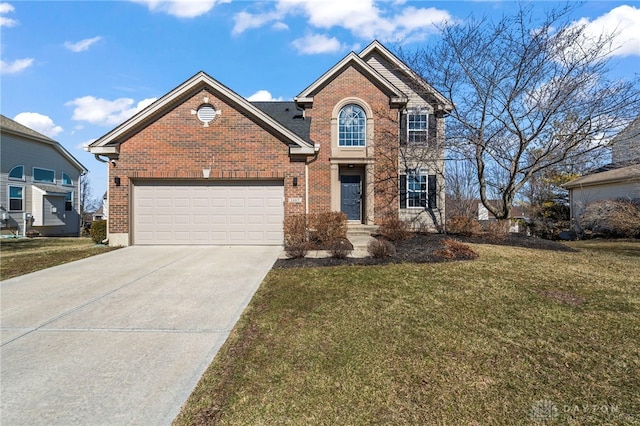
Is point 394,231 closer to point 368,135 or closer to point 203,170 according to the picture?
point 368,135

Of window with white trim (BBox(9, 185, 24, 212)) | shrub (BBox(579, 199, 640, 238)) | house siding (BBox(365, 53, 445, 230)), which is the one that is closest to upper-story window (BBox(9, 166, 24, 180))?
window with white trim (BBox(9, 185, 24, 212))

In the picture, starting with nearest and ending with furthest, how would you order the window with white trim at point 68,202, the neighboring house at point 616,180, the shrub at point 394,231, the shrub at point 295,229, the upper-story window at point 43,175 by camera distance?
the shrub at point 295,229, the shrub at point 394,231, the neighboring house at point 616,180, the upper-story window at point 43,175, the window with white trim at point 68,202

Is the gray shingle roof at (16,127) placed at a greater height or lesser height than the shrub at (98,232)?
greater

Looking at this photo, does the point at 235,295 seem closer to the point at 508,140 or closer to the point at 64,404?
the point at 64,404

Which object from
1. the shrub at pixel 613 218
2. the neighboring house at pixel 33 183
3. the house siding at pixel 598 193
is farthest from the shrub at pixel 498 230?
the neighboring house at pixel 33 183

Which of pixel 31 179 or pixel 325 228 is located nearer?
pixel 325 228

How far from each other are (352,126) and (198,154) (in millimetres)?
6905

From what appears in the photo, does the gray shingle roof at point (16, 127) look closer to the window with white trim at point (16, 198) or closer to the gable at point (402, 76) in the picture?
the window with white trim at point (16, 198)

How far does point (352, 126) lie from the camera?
1486cm

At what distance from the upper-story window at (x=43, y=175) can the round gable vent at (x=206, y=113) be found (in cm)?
1999

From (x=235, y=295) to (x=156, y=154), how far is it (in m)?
7.41

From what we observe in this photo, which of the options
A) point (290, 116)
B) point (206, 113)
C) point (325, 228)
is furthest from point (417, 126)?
point (206, 113)

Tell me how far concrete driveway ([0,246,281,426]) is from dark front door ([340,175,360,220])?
314 inches

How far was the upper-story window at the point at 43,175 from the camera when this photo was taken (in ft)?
76.9
